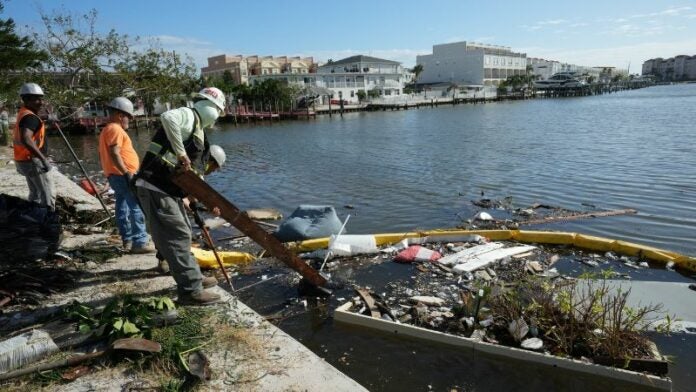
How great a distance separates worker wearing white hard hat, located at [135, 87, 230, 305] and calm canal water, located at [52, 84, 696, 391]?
1.33 meters

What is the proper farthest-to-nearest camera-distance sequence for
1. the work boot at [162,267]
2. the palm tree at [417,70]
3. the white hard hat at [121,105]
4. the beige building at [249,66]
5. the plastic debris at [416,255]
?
the palm tree at [417,70] < the beige building at [249,66] < the plastic debris at [416,255] < the white hard hat at [121,105] < the work boot at [162,267]

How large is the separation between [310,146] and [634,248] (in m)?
21.8

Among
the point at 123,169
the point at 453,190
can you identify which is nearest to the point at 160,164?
the point at 123,169

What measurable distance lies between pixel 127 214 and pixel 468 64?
347 feet

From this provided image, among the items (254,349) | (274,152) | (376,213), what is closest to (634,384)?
(254,349)

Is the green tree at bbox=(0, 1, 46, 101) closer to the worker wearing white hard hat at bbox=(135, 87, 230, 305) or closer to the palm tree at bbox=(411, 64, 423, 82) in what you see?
the worker wearing white hard hat at bbox=(135, 87, 230, 305)

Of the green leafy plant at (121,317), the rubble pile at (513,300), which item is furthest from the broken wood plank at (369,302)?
the green leafy plant at (121,317)

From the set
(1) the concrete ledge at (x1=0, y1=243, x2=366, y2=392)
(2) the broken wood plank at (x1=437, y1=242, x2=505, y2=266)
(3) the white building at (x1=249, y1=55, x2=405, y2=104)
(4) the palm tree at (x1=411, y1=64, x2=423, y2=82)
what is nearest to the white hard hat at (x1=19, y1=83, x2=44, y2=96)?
(1) the concrete ledge at (x1=0, y1=243, x2=366, y2=392)

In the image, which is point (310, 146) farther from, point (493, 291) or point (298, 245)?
point (493, 291)

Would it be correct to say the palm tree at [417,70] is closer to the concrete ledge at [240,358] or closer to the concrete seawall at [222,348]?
the concrete seawall at [222,348]

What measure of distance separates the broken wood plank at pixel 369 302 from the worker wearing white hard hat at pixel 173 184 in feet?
5.62

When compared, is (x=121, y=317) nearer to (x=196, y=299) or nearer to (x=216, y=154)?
(x=196, y=299)

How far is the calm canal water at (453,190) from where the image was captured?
3.88 metres

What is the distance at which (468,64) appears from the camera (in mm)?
101812
